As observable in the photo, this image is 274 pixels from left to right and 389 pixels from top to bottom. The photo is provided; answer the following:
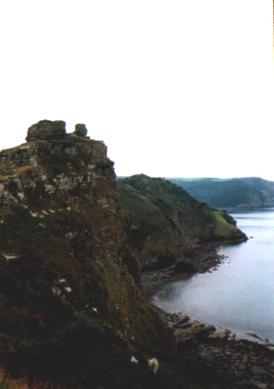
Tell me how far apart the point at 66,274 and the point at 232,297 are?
143 ft

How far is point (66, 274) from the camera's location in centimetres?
1622

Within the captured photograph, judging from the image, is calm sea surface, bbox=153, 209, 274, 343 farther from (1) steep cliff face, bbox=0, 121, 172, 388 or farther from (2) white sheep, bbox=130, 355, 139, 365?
(2) white sheep, bbox=130, 355, 139, 365

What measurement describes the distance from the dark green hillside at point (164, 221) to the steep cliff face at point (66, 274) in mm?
53363

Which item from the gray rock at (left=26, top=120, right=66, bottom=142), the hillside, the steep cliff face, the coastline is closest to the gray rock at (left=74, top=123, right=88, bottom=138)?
the hillside

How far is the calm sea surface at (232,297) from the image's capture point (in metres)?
44.8

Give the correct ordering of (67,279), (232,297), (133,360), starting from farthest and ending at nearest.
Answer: (232,297) < (67,279) < (133,360)

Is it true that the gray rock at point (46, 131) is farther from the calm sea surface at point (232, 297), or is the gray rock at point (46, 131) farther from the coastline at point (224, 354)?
the calm sea surface at point (232, 297)

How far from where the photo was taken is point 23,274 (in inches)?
575

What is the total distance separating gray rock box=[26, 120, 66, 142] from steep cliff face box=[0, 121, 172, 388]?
67 mm

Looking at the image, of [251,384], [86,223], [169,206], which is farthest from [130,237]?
[86,223]

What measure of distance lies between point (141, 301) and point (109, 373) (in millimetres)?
14040

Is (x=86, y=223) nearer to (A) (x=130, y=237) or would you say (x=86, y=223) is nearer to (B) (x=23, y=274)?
(B) (x=23, y=274)

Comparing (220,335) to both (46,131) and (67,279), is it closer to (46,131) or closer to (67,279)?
(46,131)

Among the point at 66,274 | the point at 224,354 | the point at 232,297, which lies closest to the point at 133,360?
the point at 66,274
